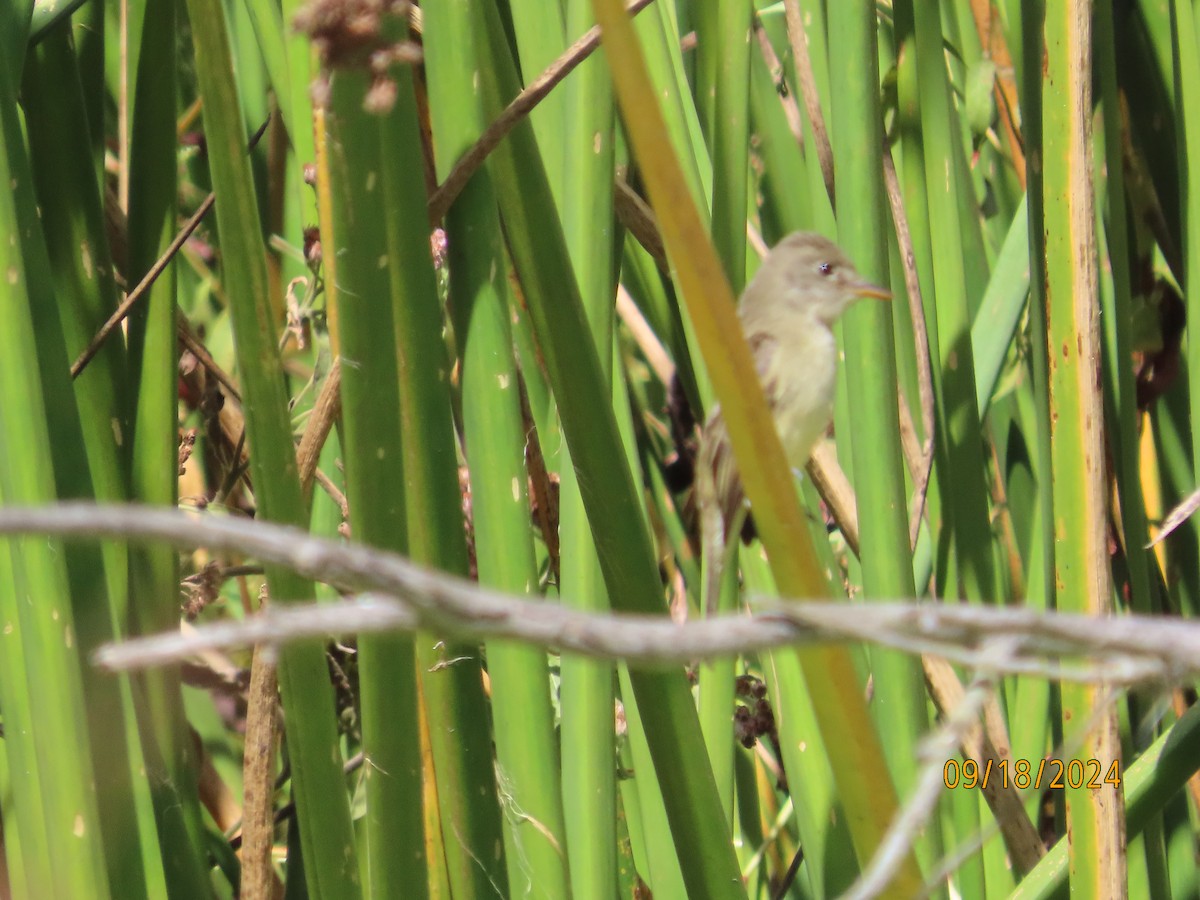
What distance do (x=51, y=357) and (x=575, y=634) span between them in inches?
26.7

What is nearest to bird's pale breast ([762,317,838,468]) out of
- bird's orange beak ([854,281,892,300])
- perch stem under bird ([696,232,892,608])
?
perch stem under bird ([696,232,892,608])

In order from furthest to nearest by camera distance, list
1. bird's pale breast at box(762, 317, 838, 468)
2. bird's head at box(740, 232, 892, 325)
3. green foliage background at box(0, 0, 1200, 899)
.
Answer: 1. bird's pale breast at box(762, 317, 838, 468)
2. bird's head at box(740, 232, 892, 325)
3. green foliage background at box(0, 0, 1200, 899)

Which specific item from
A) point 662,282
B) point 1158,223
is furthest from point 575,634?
point 1158,223

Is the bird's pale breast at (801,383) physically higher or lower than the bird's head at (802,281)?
lower

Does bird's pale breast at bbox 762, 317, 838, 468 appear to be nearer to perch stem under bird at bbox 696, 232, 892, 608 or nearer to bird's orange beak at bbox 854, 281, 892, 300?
perch stem under bird at bbox 696, 232, 892, 608

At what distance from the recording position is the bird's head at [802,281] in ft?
3.41

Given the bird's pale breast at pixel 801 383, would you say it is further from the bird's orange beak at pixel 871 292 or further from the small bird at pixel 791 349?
the bird's orange beak at pixel 871 292

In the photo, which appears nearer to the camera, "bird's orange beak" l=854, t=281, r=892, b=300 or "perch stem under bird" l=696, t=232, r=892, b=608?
"bird's orange beak" l=854, t=281, r=892, b=300

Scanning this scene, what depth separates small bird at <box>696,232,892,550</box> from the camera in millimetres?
1073

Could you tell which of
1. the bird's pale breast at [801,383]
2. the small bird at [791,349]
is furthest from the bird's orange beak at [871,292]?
the bird's pale breast at [801,383]

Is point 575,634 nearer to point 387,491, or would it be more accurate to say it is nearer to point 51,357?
point 387,491

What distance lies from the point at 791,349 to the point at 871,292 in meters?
0.43

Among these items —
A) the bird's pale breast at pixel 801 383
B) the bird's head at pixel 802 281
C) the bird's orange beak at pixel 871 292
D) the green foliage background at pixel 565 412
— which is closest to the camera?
the green foliage background at pixel 565 412

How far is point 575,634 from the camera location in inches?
12.3
